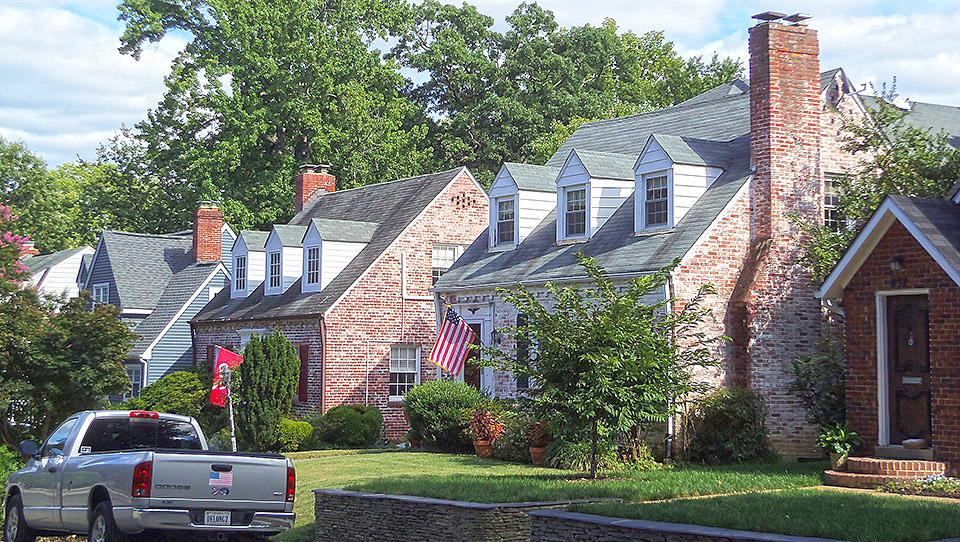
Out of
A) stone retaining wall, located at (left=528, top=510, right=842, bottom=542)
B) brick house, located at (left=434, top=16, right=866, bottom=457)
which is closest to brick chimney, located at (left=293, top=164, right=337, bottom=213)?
brick house, located at (left=434, top=16, right=866, bottom=457)

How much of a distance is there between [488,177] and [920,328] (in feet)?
122

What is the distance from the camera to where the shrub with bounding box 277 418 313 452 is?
28.7 m

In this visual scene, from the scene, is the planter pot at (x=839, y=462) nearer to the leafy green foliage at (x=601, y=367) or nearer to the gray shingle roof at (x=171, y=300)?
the leafy green foliage at (x=601, y=367)

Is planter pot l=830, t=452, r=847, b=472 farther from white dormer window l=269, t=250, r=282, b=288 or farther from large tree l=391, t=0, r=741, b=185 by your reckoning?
large tree l=391, t=0, r=741, b=185

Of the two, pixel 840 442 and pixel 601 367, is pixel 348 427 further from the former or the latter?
pixel 840 442

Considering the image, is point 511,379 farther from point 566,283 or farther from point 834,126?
point 834,126

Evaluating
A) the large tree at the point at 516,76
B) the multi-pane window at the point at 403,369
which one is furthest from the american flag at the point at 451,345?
the large tree at the point at 516,76

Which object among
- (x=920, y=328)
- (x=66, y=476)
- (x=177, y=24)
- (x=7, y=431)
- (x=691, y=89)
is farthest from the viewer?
(x=177, y=24)

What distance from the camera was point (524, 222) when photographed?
1083 inches

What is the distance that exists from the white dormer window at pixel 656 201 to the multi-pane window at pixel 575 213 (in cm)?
192

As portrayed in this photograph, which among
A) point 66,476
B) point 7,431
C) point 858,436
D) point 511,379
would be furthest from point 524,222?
point 66,476

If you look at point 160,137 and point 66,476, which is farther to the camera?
point 160,137

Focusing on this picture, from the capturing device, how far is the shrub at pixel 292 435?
28.7 metres

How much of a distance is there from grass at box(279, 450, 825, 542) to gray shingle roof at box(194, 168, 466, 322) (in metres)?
9.64
